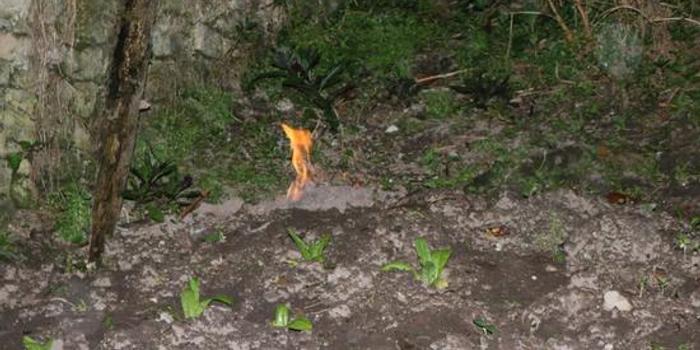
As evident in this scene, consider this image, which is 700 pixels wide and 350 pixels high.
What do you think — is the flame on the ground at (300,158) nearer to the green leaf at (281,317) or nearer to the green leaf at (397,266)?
the green leaf at (397,266)

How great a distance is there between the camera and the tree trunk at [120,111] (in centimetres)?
538

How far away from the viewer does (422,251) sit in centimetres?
530

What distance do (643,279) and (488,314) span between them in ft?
3.09

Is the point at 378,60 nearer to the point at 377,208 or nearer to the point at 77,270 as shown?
the point at 377,208

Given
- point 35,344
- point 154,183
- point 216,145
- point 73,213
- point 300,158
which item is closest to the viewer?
point 35,344

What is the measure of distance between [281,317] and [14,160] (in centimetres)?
195

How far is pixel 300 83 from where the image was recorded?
6652mm

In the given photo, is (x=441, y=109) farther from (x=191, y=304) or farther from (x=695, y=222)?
(x=191, y=304)

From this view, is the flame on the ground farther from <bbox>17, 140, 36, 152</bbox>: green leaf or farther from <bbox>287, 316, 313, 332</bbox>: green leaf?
<bbox>17, 140, 36, 152</bbox>: green leaf

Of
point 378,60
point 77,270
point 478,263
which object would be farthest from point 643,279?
point 77,270

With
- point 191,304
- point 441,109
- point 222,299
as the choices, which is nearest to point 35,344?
point 191,304

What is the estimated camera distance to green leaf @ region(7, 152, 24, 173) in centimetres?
548

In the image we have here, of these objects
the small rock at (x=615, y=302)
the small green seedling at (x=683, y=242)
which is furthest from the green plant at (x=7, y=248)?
the small green seedling at (x=683, y=242)

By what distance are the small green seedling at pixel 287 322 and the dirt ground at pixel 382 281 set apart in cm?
4
